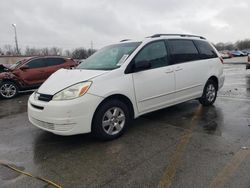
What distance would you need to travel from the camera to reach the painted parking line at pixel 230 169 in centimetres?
289

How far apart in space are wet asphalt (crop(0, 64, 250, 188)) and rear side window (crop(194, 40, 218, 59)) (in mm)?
1577

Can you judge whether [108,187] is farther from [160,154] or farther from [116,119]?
[116,119]

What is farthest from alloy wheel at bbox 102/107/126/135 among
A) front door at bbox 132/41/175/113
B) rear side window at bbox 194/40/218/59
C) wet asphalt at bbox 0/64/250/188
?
rear side window at bbox 194/40/218/59

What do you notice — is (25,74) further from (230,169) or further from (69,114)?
(230,169)

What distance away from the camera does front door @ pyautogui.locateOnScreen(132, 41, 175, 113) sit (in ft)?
15.3

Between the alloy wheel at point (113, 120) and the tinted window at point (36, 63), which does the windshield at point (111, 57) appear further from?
the tinted window at point (36, 63)

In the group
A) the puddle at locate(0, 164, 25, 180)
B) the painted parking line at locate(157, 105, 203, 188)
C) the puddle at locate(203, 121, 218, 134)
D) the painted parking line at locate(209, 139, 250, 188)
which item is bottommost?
the painted parking line at locate(209, 139, 250, 188)

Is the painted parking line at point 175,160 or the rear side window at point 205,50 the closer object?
the painted parking line at point 175,160

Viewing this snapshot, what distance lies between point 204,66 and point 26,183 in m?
4.77

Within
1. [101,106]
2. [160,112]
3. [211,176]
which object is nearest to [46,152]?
[101,106]

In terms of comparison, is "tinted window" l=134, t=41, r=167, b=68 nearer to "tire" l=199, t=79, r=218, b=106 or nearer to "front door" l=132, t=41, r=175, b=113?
"front door" l=132, t=41, r=175, b=113

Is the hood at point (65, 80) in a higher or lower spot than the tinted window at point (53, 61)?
lower

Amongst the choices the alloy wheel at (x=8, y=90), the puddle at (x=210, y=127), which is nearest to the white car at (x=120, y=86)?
the puddle at (x=210, y=127)

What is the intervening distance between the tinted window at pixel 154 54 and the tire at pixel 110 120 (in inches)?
37.7
